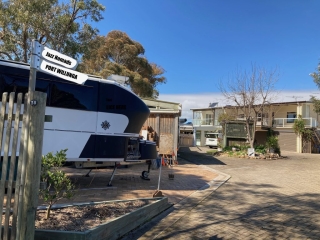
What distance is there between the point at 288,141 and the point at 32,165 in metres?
32.3

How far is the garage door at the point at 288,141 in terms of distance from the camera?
3015cm

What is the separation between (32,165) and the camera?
2908 millimetres

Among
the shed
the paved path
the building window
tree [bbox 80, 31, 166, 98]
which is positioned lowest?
the paved path

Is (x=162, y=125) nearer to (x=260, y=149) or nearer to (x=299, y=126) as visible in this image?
(x=260, y=149)

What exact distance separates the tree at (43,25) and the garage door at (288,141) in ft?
84.6

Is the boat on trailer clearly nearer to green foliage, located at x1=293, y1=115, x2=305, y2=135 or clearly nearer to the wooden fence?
the wooden fence

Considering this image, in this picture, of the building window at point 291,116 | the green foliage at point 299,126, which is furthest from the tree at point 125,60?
the building window at point 291,116

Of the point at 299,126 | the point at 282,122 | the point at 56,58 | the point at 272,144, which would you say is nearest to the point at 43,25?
the point at 56,58

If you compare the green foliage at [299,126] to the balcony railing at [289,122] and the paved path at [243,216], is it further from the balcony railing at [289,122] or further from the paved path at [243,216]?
the paved path at [243,216]

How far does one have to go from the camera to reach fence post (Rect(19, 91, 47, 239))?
2877 millimetres

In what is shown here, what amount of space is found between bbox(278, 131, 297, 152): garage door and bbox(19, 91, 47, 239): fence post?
31.4m

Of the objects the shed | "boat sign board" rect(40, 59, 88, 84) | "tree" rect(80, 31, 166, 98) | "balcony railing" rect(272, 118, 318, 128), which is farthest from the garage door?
"boat sign board" rect(40, 59, 88, 84)

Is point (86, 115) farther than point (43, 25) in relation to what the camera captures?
No

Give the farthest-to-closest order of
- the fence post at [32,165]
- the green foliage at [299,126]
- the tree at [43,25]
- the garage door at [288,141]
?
the garage door at [288,141]
the green foliage at [299,126]
the tree at [43,25]
the fence post at [32,165]
